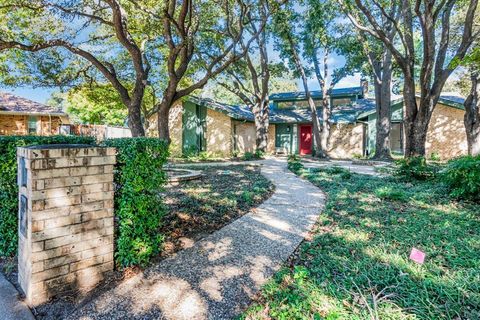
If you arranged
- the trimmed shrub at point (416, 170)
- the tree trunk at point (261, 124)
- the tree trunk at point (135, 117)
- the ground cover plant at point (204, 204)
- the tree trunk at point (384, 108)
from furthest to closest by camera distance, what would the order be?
1. the tree trunk at point (261, 124)
2. the tree trunk at point (384, 108)
3. the tree trunk at point (135, 117)
4. the trimmed shrub at point (416, 170)
5. the ground cover plant at point (204, 204)

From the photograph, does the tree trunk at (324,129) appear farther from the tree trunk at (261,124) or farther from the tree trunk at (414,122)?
the tree trunk at (414,122)

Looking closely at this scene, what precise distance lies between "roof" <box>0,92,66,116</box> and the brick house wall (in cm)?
2259

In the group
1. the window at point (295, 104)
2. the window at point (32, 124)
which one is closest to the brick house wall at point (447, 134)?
the window at point (295, 104)

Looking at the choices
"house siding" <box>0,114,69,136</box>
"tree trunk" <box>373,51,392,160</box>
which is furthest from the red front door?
"house siding" <box>0,114,69,136</box>

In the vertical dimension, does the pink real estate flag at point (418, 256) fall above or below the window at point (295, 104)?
below

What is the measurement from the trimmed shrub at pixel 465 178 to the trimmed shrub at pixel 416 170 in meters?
1.81

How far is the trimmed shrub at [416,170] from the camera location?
7281 mm

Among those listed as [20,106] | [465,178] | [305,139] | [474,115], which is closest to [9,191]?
[465,178]

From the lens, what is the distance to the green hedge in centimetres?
300

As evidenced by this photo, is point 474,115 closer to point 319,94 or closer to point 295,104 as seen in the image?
point 319,94

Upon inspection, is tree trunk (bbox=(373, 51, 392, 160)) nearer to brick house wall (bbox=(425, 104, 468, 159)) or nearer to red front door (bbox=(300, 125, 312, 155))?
brick house wall (bbox=(425, 104, 468, 159))

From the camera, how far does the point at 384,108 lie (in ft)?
45.8

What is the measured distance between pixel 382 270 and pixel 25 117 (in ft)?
66.7

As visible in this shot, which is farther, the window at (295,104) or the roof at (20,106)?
the window at (295,104)
